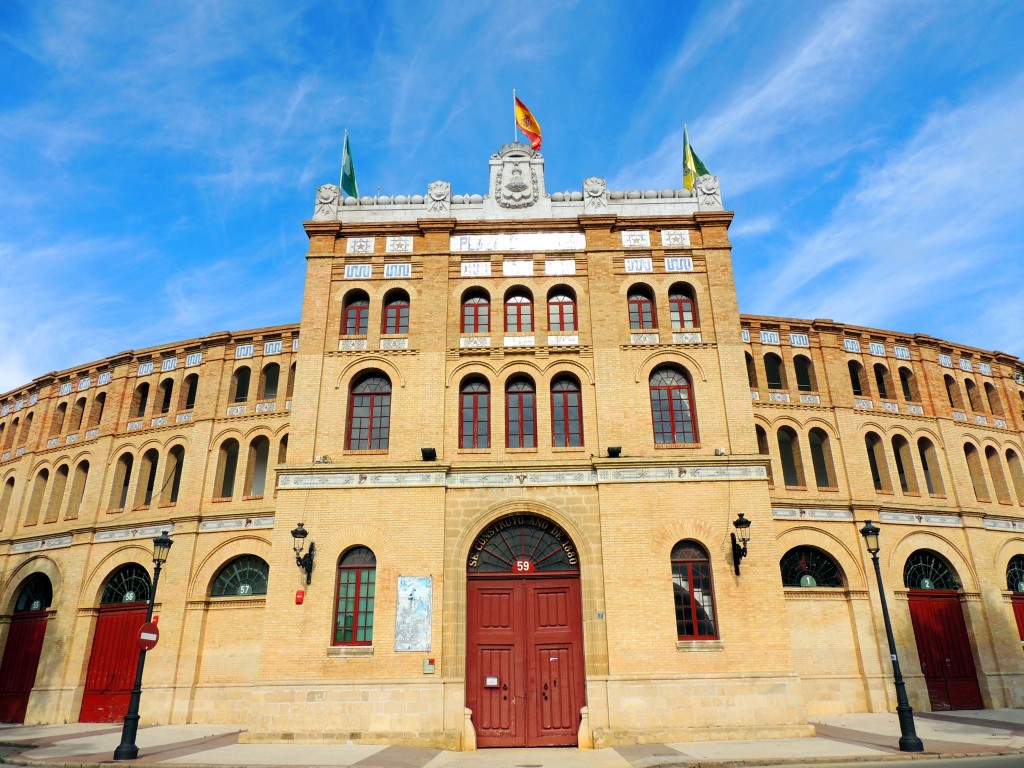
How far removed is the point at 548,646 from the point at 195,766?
26.3 feet

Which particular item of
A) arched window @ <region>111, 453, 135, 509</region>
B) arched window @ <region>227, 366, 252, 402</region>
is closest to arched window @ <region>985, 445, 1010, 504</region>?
arched window @ <region>227, 366, 252, 402</region>

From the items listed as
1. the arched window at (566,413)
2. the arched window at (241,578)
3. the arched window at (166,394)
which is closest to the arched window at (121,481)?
the arched window at (166,394)

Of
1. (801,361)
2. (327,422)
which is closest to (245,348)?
(327,422)

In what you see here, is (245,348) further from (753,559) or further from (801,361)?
(801,361)

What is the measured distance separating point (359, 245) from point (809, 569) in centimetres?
1896

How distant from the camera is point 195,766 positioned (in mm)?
13109

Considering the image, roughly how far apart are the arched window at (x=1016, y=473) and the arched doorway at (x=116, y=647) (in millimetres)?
33608

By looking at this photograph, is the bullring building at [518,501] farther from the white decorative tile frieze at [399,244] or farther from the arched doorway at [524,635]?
the white decorative tile frieze at [399,244]

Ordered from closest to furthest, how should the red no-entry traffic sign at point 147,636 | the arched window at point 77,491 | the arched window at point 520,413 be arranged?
the red no-entry traffic sign at point 147,636 → the arched window at point 520,413 → the arched window at point 77,491

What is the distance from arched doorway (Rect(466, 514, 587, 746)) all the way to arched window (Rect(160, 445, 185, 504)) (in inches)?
545

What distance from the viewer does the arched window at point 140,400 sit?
2753cm

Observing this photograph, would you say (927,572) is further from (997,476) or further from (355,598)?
(355,598)

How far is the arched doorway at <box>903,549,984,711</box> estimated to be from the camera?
23641 mm

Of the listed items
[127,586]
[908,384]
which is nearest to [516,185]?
[908,384]
